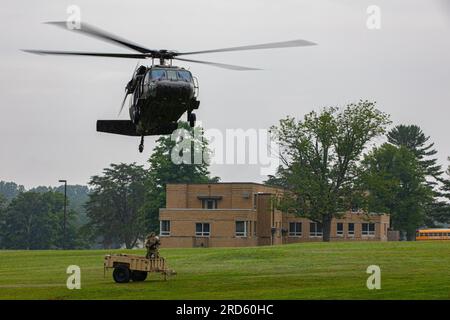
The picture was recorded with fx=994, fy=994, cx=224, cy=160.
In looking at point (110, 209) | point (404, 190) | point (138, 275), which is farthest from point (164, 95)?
point (110, 209)

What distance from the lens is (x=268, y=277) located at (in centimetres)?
4338

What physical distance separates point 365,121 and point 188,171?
35.1 meters

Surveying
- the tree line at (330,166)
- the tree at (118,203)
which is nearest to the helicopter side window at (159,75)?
the tree line at (330,166)

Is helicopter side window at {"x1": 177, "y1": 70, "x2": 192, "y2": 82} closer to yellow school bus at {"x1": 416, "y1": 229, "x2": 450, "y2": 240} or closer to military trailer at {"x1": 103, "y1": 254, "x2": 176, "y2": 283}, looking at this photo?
military trailer at {"x1": 103, "y1": 254, "x2": 176, "y2": 283}

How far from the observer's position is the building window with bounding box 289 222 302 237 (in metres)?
124

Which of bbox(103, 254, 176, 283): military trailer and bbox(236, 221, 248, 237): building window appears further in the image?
bbox(236, 221, 248, 237): building window

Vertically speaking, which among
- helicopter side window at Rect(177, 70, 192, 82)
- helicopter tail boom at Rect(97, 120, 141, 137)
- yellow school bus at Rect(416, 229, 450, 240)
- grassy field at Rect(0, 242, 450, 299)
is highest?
helicopter side window at Rect(177, 70, 192, 82)

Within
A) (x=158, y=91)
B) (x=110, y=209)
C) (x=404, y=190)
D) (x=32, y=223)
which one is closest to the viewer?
(x=158, y=91)

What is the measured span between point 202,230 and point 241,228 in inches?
171

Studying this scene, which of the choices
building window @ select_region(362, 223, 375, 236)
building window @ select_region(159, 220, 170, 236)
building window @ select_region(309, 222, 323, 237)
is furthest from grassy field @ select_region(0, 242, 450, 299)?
building window @ select_region(362, 223, 375, 236)

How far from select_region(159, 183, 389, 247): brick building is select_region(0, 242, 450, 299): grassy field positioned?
43603mm

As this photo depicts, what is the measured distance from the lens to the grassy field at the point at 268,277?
1401 inches

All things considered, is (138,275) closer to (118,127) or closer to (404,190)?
(118,127)

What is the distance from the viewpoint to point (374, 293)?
112ft
